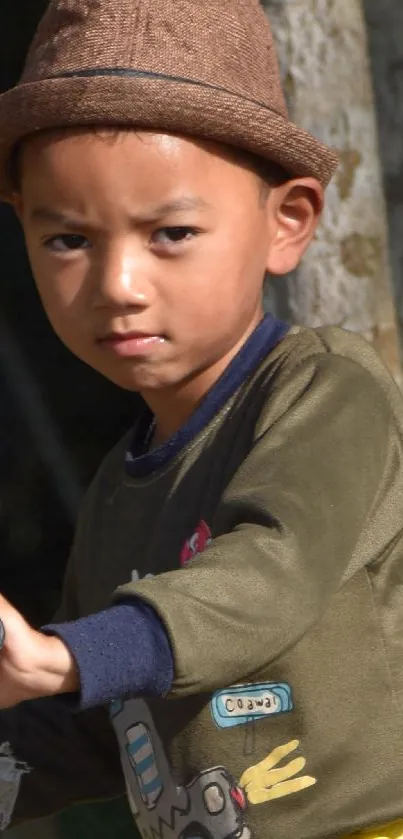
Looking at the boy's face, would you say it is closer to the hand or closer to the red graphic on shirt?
the red graphic on shirt

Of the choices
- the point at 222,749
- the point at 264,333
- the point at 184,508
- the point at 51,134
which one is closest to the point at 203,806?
the point at 222,749

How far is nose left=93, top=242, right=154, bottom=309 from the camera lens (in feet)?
7.56

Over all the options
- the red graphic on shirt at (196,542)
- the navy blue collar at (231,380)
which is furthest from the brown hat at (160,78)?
the red graphic on shirt at (196,542)

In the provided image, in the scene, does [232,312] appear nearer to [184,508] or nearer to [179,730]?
[184,508]

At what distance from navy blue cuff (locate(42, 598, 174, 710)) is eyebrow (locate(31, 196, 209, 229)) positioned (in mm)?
664

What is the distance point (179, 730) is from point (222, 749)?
0.09 metres

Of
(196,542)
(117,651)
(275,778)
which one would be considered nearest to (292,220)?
(196,542)

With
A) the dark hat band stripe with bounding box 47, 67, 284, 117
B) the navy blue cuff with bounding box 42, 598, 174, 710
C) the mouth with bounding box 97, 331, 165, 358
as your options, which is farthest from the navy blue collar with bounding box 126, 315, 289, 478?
the navy blue cuff with bounding box 42, 598, 174, 710

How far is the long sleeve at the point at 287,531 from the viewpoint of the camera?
190 cm

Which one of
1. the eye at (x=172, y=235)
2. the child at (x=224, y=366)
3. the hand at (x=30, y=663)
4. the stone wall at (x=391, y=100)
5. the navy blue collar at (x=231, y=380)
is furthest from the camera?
the stone wall at (x=391, y=100)

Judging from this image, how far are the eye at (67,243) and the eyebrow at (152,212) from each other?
0.03m

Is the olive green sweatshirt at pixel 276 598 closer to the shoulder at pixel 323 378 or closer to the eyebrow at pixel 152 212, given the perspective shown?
the shoulder at pixel 323 378

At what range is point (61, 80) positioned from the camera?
235cm

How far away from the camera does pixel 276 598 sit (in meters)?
1.98
